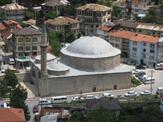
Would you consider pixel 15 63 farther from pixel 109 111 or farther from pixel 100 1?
pixel 100 1

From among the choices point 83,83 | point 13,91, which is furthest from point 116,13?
point 13,91

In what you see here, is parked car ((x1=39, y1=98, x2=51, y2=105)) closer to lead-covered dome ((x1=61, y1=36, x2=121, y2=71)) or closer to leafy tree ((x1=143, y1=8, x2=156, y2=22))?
lead-covered dome ((x1=61, y1=36, x2=121, y2=71))

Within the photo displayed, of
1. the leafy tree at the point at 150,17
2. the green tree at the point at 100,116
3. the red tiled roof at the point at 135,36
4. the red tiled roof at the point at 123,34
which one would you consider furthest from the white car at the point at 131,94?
the leafy tree at the point at 150,17

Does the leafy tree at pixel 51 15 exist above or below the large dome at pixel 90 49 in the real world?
below

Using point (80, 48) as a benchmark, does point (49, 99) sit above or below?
below

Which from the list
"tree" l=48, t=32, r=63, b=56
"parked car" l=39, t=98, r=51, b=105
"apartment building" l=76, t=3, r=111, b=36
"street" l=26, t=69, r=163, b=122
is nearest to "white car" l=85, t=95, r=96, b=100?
"street" l=26, t=69, r=163, b=122

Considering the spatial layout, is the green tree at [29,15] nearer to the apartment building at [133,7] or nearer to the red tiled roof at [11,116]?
the apartment building at [133,7]

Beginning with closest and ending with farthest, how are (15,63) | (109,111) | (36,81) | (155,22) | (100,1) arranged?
(109,111) → (36,81) → (15,63) → (155,22) → (100,1)

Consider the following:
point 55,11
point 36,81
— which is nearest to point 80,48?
point 36,81

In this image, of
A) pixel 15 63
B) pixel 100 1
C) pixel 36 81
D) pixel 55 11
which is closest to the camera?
pixel 36 81
